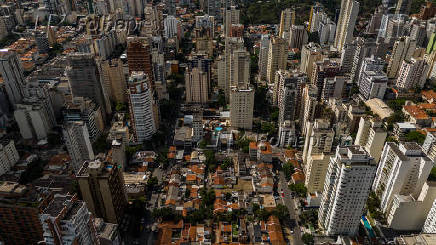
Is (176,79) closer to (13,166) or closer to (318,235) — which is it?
(13,166)

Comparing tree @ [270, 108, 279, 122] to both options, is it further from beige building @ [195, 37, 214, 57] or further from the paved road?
beige building @ [195, 37, 214, 57]

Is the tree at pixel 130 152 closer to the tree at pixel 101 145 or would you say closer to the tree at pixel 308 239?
the tree at pixel 101 145

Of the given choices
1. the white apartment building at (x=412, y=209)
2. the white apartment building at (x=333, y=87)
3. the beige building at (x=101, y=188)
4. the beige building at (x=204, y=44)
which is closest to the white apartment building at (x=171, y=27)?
the beige building at (x=204, y=44)

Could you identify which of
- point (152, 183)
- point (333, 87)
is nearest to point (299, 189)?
point (152, 183)

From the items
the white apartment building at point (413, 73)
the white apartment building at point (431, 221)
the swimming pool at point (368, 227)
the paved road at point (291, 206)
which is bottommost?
the paved road at point (291, 206)

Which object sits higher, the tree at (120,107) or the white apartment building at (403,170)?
the white apartment building at (403,170)

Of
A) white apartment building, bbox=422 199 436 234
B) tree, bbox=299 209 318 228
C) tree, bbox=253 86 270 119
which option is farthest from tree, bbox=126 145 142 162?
white apartment building, bbox=422 199 436 234

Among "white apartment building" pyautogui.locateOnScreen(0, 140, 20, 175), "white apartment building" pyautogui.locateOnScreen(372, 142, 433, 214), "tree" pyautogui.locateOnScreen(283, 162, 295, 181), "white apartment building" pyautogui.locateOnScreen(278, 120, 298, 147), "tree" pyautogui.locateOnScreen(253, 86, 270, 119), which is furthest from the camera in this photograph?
"tree" pyautogui.locateOnScreen(253, 86, 270, 119)
